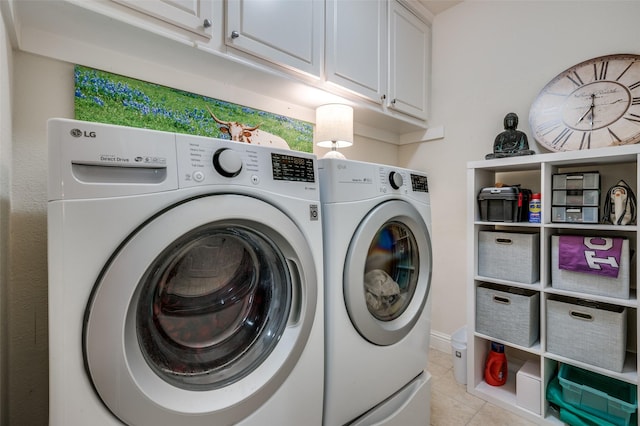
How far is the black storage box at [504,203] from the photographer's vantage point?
4.97 ft

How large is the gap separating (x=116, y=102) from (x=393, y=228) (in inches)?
48.5

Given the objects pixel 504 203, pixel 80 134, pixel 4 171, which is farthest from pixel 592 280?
pixel 4 171

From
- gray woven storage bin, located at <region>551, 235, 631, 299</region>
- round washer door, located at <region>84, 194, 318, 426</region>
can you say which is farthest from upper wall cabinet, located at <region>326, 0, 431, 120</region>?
gray woven storage bin, located at <region>551, 235, 631, 299</region>

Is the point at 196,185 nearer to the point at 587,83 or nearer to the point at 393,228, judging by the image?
the point at 393,228

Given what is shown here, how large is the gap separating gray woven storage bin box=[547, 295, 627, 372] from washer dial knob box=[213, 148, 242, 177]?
159 centimetres

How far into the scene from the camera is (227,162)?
2.24ft

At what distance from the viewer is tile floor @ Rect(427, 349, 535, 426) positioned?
1.42 meters

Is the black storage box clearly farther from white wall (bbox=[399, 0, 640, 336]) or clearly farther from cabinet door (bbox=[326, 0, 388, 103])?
cabinet door (bbox=[326, 0, 388, 103])

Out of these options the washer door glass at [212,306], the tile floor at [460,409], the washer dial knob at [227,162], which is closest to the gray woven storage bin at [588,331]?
the tile floor at [460,409]

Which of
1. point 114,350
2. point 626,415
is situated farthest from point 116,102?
point 626,415

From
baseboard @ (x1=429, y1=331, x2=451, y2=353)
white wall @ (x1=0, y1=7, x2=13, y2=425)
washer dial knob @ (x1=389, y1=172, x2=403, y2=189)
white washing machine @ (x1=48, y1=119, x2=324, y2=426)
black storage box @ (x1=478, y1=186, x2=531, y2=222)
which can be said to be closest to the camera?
white washing machine @ (x1=48, y1=119, x2=324, y2=426)

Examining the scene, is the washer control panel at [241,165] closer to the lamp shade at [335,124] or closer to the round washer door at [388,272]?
the round washer door at [388,272]

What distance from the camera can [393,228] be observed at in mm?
1217

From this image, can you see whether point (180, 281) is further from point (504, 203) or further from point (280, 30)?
point (504, 203)
